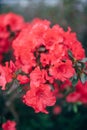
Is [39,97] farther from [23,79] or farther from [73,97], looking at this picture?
[73,97]

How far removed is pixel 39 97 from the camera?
2578 millimetres

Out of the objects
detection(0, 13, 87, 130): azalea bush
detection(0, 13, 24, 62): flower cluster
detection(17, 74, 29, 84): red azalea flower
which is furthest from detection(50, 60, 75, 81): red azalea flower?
detection(0, 13, 24, 62): flower cluster

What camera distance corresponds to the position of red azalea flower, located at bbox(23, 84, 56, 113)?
251 centimetres

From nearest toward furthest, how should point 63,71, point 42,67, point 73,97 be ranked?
point 63,71
point 42,67
point 73,97

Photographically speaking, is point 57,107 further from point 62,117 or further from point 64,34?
point 64,34

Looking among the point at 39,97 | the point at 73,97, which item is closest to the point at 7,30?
the point at 73,97

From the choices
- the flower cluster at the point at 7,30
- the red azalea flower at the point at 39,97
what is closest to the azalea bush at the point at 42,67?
the red azalea flower at the point at 39,97

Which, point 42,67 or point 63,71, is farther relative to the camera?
point 42,67

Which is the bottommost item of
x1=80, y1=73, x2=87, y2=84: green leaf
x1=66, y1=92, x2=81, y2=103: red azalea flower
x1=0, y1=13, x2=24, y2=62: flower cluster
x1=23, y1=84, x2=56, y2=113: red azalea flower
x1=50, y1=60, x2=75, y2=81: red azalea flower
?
x1=66, y1=92, x2=81, y2=103: red azalea flower

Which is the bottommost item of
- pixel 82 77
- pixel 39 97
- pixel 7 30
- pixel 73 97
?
pixel 73 97

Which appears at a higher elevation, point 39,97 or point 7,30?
point 7,30

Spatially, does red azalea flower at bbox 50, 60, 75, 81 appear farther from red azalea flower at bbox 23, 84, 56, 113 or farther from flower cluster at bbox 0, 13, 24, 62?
flower cluster at bbox 0, 13, 24, 62

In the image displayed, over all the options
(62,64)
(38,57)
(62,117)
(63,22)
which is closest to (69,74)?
(62,64)

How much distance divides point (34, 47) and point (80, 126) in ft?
4.91
